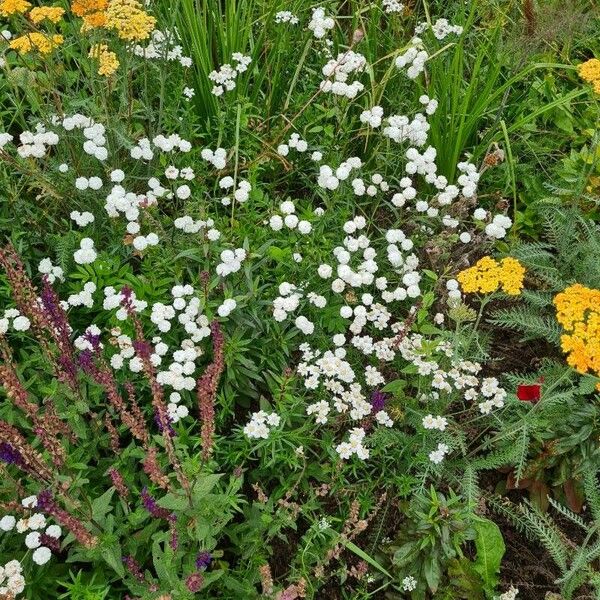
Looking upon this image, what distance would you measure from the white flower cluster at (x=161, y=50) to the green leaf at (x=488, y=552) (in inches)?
95.5

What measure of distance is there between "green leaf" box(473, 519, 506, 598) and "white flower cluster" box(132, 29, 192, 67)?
7.96 feet

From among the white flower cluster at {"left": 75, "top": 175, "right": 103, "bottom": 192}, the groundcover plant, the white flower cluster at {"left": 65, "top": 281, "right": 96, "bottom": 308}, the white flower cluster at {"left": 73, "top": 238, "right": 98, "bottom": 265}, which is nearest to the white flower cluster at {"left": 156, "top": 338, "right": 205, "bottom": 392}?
the groundcover plant

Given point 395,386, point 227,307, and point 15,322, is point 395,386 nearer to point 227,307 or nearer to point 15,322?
point 227,307

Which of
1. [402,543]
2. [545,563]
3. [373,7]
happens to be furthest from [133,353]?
[373,7]

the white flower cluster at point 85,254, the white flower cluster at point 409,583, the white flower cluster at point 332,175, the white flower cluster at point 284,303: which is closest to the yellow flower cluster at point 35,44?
the white flower cluster at point 85,254

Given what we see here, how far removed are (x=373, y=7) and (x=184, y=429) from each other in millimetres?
2471

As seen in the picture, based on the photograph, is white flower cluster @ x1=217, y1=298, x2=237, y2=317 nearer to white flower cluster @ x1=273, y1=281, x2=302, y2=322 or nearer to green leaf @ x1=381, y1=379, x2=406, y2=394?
white flower cluster @ x1=273, y1=281, x2=302, y2=322

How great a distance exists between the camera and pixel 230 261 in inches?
107

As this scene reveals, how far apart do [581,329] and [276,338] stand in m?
1.16

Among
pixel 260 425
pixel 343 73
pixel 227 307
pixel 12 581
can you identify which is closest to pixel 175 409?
pixel 260 425

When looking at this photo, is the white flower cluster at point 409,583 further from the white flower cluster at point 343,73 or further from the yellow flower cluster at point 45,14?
the yellow flower cluster at point 45,14

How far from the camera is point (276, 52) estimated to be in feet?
12.3

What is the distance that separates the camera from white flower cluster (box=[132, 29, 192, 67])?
10.7 ft

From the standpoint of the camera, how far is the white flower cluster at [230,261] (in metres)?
2.72
